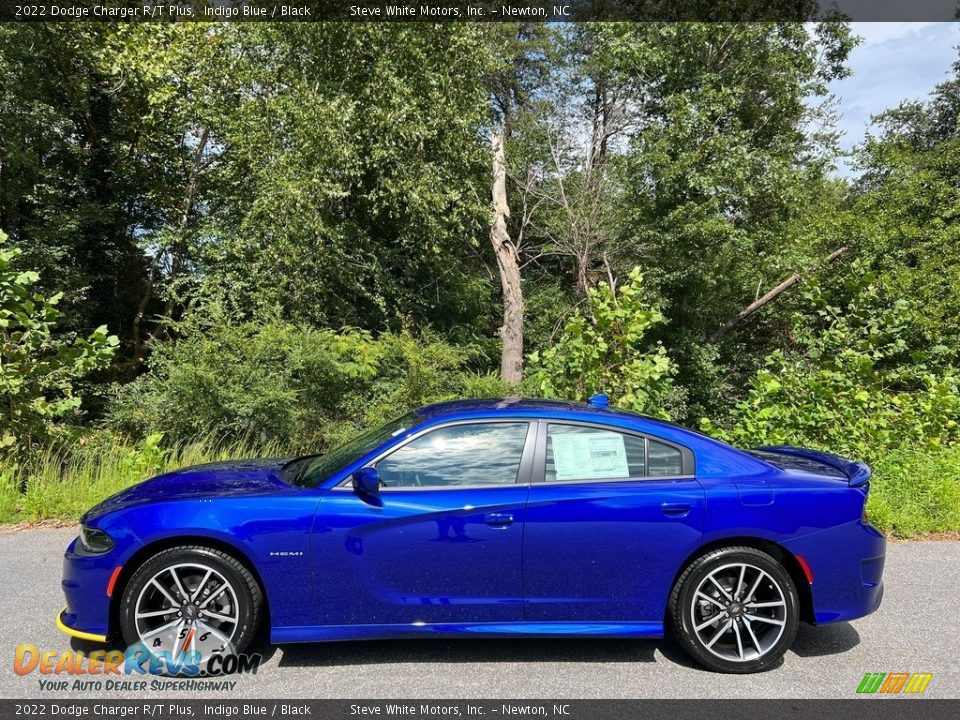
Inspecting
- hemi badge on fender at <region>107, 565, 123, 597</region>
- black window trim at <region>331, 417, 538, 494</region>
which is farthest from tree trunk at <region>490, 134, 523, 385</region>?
hemi badge on fender at <region>107, 565, 123, 597</region>

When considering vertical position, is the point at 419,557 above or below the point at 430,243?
below

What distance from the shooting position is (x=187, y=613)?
353 centimetres

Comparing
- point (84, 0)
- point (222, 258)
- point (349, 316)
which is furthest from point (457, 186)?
point (84, 0)

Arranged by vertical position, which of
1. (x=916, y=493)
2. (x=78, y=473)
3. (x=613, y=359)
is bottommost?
(x=916, y=493)

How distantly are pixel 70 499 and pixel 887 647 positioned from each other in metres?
6.89

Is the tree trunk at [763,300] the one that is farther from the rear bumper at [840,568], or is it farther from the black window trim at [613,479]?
the black window trim at [613,479]

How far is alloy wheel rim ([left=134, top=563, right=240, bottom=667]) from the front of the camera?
11.5ft

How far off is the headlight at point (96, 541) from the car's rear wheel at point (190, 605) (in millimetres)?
218

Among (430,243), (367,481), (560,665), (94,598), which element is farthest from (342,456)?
(430,243)

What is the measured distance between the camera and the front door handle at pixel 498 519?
11.7 ft

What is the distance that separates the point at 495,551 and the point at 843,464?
2.24 meters

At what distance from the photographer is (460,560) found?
3.55m

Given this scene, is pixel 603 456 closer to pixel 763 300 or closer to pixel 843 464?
pixel 843 464

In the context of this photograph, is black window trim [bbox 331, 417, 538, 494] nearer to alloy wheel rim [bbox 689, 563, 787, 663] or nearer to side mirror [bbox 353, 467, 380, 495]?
side mirror [bbox 353, 467, 380, 495]
